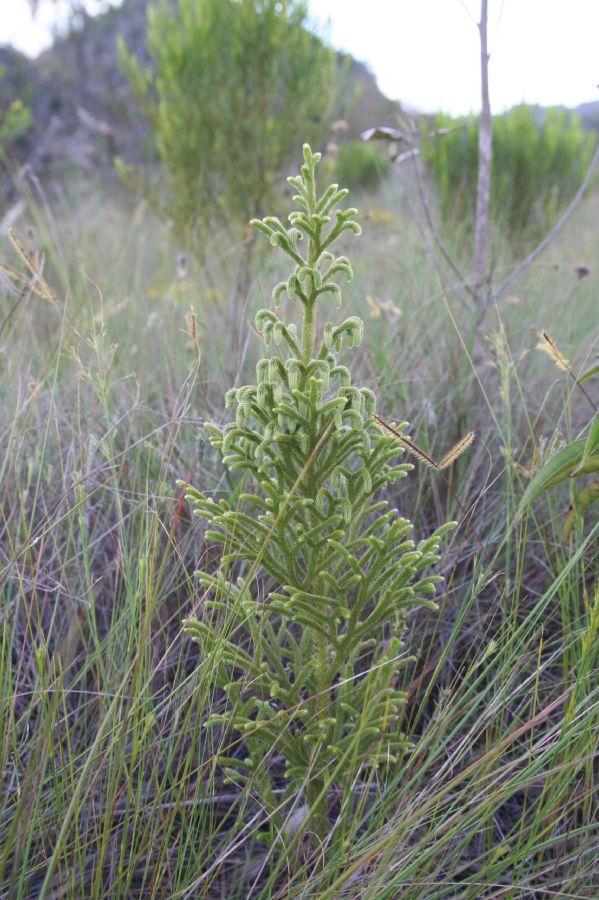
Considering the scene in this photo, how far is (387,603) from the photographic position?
57.8 inches

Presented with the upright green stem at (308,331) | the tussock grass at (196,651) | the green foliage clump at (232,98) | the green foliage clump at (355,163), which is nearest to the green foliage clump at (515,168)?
the green foliage clump at (232,98)

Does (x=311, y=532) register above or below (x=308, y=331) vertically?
below

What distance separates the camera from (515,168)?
5887 mm

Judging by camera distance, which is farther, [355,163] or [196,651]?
[355,163]

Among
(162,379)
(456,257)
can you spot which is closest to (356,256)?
(456,257)

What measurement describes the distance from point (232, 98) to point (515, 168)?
242cm

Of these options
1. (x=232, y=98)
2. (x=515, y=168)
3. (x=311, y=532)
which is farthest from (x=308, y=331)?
(x=515, y=168)

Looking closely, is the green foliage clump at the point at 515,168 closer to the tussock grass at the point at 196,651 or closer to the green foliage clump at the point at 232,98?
the green foliage clump at the point at 232,98

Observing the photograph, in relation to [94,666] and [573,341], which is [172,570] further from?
[573,341]

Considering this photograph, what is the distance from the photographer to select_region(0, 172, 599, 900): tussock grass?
1.41m

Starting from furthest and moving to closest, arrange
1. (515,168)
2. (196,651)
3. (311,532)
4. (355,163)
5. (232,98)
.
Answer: (355,163)
(515,168)
(232,98)
(196,651)
(311,532)

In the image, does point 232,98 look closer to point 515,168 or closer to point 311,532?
point 515,168

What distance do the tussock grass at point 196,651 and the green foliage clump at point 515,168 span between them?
1.75 meters

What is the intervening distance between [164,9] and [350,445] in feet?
16.2
